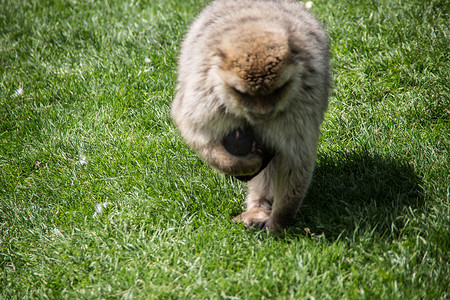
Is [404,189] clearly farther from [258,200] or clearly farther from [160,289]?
[160,289]

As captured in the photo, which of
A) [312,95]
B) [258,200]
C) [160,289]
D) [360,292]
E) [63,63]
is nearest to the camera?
[360,292]

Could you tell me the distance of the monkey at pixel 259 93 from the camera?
2.77 metres

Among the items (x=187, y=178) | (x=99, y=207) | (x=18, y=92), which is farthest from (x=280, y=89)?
(x=18, y=92)

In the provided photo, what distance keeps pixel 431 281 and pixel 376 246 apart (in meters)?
0.40

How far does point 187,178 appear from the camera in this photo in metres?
3.88

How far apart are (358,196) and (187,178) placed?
→ 1369 mm

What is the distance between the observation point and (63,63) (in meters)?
5.58

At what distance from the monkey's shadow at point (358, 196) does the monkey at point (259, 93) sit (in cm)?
28

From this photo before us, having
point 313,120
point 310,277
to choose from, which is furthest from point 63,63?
point 310,277

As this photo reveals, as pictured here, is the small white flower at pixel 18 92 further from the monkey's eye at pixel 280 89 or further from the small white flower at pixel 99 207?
the monkey's eye at pixel 280 89

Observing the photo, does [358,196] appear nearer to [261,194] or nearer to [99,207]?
[261,194]

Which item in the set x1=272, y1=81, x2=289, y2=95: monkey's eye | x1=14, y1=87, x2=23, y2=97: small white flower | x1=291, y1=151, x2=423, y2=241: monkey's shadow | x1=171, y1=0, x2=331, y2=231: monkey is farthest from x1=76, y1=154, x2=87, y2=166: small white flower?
x1=272, y1=81, x2=289, y2=95: monkey's eye

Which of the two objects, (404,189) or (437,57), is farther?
(437,57)

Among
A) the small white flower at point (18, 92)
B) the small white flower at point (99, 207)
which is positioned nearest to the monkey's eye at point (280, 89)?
the small white flower at point (99, 207)
